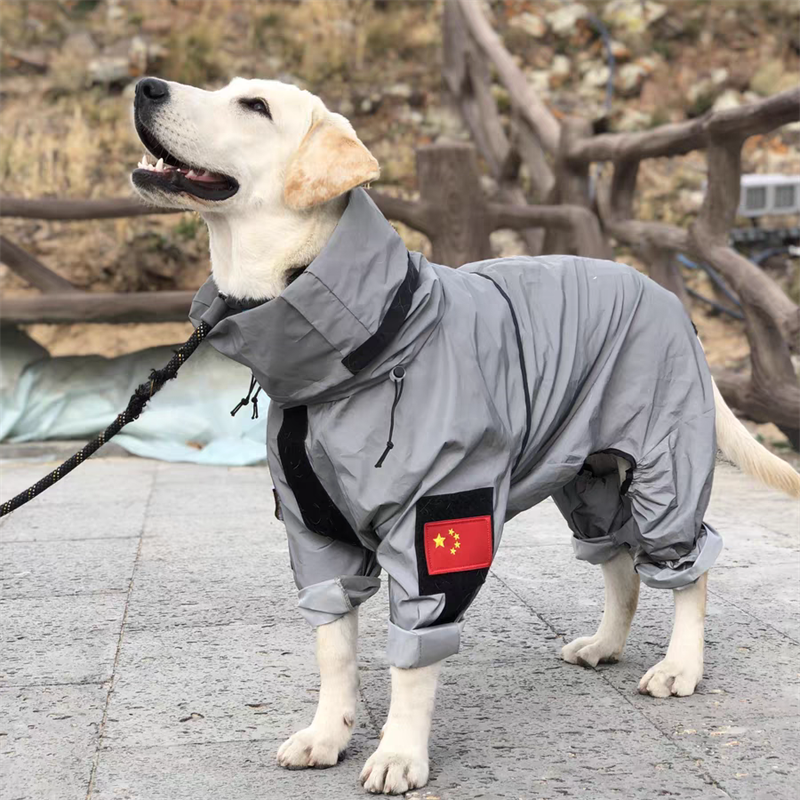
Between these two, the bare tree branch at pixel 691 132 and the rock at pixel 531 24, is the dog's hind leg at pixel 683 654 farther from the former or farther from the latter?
the rock at pixel 531 24

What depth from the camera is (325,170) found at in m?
2.39

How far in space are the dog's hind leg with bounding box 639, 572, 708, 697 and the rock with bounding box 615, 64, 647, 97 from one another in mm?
11457

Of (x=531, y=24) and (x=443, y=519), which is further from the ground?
(x=531, y=24)

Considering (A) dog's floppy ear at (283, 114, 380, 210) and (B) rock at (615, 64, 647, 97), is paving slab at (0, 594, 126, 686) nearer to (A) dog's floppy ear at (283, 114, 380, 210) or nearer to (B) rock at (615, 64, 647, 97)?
(A) dog's floppy ear at (283, 114, 380, 210)

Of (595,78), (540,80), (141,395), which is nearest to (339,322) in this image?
(141,395)

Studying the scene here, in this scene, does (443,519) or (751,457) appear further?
(751,457)

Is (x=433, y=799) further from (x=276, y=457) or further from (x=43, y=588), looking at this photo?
(x=43, y=588)

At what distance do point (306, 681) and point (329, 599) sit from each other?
2.01ft

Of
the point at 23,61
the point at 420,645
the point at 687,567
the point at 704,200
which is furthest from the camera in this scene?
the point at 23,61

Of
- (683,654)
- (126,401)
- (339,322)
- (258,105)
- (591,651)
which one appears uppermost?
(258,105)

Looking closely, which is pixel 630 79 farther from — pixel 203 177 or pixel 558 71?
pixel 203 177

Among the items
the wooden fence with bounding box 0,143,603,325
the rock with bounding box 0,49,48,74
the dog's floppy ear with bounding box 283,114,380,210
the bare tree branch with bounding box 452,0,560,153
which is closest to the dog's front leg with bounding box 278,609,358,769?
the dog's floppy ear with bounding box 283,114,380,210

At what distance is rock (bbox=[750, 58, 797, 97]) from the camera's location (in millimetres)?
Answer: 13398

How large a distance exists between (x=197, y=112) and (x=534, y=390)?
1039 mm
